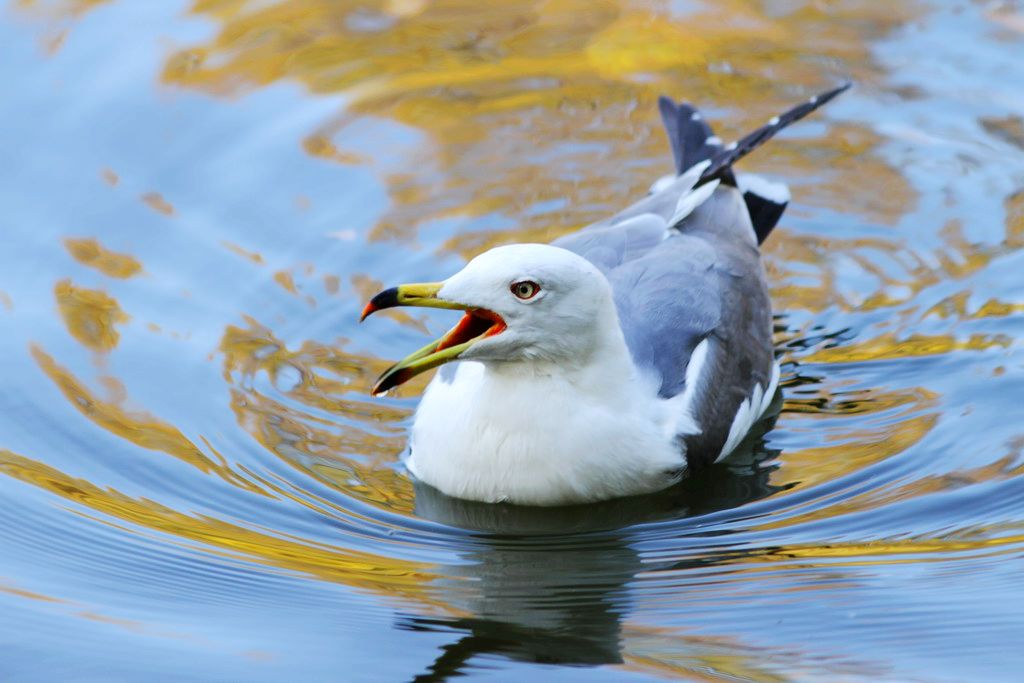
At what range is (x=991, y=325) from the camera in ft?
26.8

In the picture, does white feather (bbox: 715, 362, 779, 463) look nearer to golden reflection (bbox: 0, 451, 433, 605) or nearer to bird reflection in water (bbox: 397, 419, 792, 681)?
bird reflection in water (bbox: 397, 419, 792, 681)

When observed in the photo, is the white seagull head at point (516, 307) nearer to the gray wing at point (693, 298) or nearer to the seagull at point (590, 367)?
the seagull at point (590, 367)

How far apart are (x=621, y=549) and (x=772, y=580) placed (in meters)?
0.62

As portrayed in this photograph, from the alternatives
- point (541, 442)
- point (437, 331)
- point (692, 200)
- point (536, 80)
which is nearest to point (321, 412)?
point (437, 331)

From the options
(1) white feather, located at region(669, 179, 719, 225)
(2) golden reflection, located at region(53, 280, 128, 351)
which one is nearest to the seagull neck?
(1) white feather, located at region(669, 179, 719, 225)

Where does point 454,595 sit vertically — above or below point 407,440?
below

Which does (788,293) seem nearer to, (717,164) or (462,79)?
(717,164)

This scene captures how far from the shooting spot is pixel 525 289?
6195 millimetres

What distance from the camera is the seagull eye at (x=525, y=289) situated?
6.17 m

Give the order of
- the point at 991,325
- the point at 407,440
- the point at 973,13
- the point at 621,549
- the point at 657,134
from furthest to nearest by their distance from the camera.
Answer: the point at 973,13 < the point at 657,134 < the point at 991,325 < the point at 407,440 < the point at 621,549

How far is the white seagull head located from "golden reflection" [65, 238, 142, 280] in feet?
8.98

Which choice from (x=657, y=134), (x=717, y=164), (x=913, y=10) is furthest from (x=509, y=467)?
(x=913, y=10)

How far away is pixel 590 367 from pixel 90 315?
2.82 metres

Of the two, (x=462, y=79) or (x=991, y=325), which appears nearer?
(x=991, y=325)
